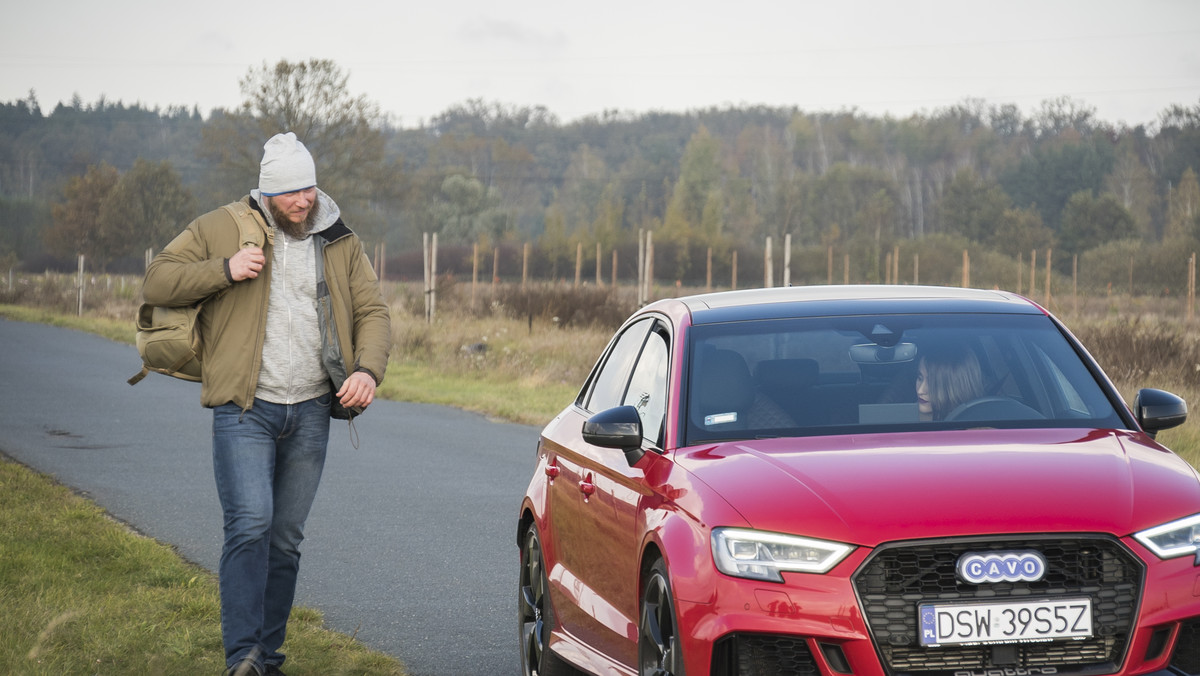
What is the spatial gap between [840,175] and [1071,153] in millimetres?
17269

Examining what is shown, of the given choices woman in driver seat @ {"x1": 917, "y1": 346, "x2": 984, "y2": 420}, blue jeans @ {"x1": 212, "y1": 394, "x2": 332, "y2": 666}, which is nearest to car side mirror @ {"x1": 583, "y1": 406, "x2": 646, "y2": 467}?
woman in driver seat @ {"x1": 917, "y1": 346, "x2": 984, "y2": 420}

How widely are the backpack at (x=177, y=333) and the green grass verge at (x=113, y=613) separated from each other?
1.21m

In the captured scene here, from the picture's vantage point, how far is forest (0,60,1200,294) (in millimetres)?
74875

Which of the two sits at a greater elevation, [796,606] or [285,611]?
[796,606]

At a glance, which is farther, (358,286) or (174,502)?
(174,502)

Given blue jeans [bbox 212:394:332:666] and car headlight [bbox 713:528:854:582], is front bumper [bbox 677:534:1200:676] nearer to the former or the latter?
car headlight [bbox 713:528:854:582]

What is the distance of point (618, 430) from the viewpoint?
196 inches

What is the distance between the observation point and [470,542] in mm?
10039

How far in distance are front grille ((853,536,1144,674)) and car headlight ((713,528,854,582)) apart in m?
0.10

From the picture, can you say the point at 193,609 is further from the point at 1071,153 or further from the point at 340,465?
the point at 1071,153

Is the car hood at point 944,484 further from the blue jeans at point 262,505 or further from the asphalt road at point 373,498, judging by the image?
the asphalt road at point 373,498

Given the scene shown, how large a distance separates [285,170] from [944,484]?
9.75 feet

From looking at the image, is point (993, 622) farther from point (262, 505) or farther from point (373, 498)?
point (373, 498)

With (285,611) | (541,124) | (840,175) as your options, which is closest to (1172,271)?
(840,175)
